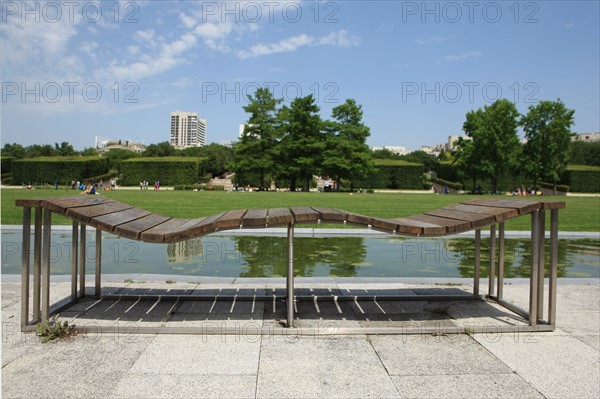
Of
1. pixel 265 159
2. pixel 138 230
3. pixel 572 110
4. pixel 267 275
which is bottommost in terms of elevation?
pixel 267 275

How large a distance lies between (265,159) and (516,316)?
48.9m

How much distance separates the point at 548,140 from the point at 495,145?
7.44 metres

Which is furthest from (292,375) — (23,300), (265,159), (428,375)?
(265,159)

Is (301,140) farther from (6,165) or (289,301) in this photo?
(289,301)

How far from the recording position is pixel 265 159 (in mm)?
52812

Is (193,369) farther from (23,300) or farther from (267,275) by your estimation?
(267,275)

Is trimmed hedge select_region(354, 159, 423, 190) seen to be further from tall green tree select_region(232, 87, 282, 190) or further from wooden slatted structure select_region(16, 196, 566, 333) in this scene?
wooden slatted structure select_region(16, 196, 566, 333)

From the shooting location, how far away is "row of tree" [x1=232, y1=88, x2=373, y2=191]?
52.2 m

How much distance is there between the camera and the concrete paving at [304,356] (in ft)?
9.64

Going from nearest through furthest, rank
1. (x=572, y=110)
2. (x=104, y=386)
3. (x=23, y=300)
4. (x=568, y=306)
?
(x=104, y=386) < (x=23, y=300) < (x=568, y=306) < (x=572, y=110)

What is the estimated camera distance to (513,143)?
1865 inches

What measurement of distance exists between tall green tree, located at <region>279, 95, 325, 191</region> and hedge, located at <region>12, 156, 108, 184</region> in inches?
986

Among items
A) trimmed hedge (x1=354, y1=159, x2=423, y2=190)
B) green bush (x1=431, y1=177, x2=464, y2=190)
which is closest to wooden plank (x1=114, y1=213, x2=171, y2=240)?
trimmed hedge (x1=354, y1=159, x2=423, y2=190)

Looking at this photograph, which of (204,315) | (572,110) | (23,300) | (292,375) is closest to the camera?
(292,375)
